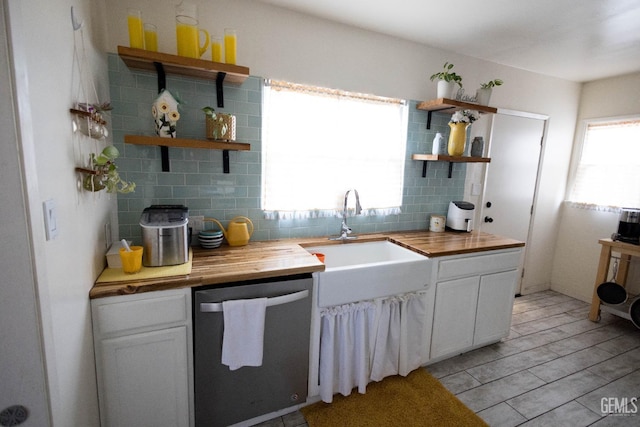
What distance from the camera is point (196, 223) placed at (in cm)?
197

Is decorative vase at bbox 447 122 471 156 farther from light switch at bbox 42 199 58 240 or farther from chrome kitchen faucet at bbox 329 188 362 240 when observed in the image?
light switch at bbox 42 199 58 240

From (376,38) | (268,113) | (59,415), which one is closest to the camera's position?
(59,415)

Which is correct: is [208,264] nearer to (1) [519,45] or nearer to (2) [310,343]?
(2) [310,343]

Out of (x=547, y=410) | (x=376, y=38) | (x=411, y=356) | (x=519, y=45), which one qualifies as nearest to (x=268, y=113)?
(x=376, y=38)

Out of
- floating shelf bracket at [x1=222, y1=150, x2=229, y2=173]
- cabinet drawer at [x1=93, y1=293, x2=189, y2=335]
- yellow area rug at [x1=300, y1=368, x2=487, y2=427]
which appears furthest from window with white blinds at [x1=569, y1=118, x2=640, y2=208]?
cabinet drawer at [x1=93, y1=293, x2=189, y2=335]

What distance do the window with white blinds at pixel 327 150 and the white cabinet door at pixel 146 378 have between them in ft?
3.40

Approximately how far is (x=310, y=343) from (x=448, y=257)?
1.13m

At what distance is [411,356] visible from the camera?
210 centimetres

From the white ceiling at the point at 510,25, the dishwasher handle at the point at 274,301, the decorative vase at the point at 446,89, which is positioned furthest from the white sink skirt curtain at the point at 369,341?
the white ceiling at the point at 510,25

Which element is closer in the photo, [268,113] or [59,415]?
[59,415]

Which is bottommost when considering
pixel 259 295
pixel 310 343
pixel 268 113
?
pixel 310 343

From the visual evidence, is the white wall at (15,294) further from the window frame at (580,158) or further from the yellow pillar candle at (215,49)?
the window frame at (580,158)

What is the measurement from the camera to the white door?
10.2 feet

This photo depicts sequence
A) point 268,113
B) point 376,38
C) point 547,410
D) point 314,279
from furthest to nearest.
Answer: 1. point 376,38
2. point 268,113
3. point 547,410
4. point 314,279
